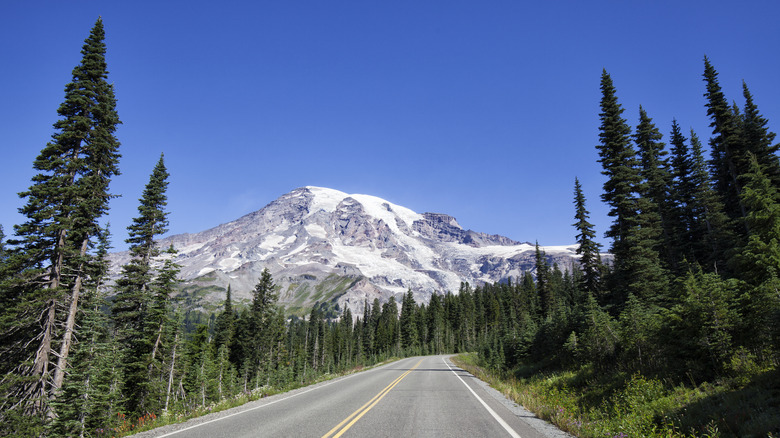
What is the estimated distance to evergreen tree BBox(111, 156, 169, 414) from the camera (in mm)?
24172

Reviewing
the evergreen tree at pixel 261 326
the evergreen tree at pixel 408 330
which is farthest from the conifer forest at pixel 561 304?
the evergreen tree at pixel 408 330

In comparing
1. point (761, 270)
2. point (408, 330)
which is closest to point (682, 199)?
point (761, 270)

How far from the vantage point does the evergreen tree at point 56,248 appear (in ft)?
51.9

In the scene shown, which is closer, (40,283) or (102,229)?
(40,283)

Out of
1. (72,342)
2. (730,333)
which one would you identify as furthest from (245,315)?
(730,333)

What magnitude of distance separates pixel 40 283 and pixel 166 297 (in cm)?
961

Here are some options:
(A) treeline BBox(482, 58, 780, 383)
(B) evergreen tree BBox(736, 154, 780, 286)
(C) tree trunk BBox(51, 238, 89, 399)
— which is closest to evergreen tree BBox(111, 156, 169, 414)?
(C) tree trunk BBox(51, 238, 89, 399)

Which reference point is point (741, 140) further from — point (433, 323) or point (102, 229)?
point (433, 323)

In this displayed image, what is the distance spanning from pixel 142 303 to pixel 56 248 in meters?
9.63

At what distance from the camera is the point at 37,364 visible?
15.8 meters

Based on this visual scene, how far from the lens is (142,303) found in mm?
25422

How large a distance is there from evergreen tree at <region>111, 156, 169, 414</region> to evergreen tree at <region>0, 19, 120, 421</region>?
6.78 m

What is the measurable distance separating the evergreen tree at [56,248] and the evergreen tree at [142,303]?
22.3 feet

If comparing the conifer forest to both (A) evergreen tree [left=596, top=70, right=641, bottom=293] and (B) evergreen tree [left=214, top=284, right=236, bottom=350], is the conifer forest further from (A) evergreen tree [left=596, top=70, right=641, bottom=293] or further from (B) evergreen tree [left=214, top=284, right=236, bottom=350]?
(B) evergreen tree [left=214, top=284, right=236, bottom=350]
